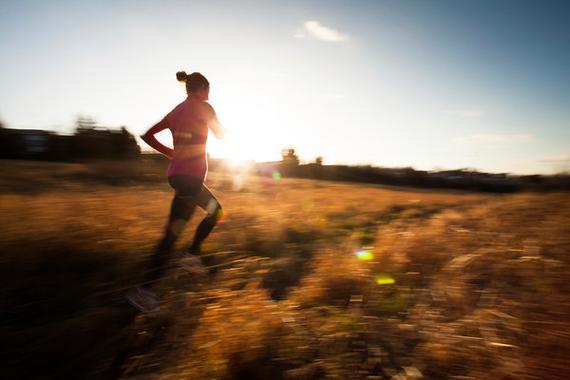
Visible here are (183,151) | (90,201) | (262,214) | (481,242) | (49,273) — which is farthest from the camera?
(262,214)

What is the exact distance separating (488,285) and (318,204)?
19.7 ft

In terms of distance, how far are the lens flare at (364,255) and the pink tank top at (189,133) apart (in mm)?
1797

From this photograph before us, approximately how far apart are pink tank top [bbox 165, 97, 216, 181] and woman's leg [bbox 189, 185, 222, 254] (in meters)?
0.20

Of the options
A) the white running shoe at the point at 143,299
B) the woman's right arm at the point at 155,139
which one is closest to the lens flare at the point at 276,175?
the woman's right arm at the point at 155,139

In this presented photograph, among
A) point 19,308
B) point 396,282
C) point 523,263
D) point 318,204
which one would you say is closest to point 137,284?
point 19,308

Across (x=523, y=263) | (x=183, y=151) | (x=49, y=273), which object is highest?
(x=183, y=151)

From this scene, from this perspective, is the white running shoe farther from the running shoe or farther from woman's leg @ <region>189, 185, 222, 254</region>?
woman's leg @ <region>189, 185, 222, 254</region>

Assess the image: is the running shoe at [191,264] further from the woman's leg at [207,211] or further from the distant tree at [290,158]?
the distant tree at [290,158]

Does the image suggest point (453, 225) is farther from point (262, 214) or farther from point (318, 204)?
point (318, 204)

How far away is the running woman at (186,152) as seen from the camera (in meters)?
3.41

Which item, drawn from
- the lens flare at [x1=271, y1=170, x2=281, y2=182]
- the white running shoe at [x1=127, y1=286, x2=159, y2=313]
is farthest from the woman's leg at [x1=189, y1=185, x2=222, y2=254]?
the lens flare at [x1=271, y1=170, x2=281, y2=182]

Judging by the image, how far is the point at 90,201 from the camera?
499cm

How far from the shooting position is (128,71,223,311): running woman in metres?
3.41

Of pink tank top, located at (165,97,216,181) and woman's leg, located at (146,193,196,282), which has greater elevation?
pink tank top, located at (165,97,216,181)
